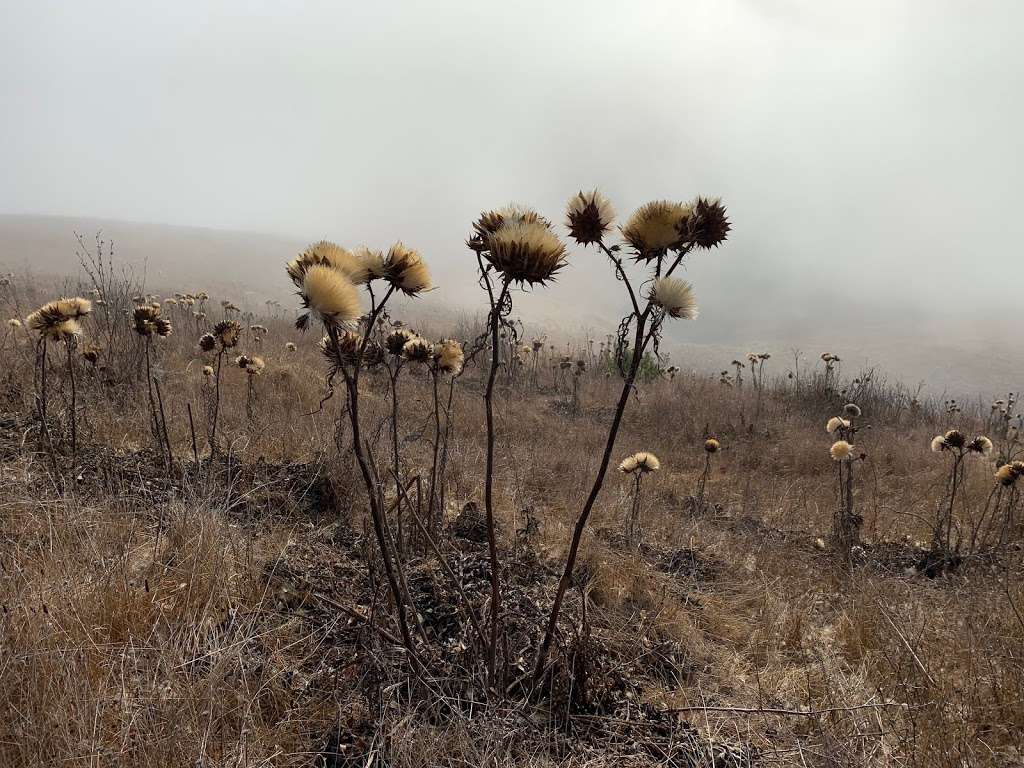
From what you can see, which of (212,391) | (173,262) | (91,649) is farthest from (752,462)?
(173,262)

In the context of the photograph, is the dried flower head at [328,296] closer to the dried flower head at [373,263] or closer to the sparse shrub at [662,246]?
the dried flower head at [373,263]

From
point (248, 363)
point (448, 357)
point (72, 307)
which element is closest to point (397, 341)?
point (448, 357)

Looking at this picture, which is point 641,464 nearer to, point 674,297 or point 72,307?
point 674,297

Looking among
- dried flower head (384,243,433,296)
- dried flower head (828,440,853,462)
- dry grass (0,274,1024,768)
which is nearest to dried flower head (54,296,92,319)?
dry grass (0,274,1024,768)

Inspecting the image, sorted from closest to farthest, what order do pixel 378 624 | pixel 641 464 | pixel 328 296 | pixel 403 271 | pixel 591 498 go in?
pixel 328 296, pixel 591 498, pixel 403 271, pixel 378 624, pixel 641 464

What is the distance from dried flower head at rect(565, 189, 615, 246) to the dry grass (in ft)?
4.77

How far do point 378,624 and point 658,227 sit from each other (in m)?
1.89

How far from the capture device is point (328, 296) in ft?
4.59

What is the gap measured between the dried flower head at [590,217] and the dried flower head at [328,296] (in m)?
0.81

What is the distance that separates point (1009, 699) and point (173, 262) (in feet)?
132

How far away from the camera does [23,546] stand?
250 centimetres

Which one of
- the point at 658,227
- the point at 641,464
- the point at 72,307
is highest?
the point at 658,227

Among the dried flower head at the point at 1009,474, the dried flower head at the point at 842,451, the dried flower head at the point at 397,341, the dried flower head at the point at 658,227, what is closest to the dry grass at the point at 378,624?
the dried flower head at the point at 397,341

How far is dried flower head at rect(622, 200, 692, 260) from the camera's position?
1.64 meters
